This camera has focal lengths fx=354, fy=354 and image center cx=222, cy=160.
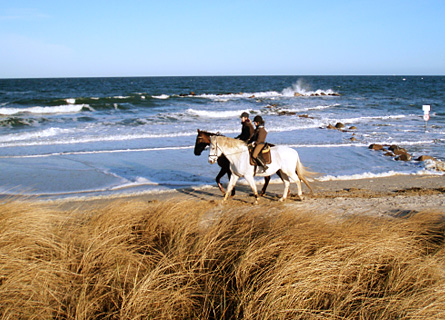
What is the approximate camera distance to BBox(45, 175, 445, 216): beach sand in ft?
24.6

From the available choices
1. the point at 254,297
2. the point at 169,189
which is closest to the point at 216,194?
the point at 169,189

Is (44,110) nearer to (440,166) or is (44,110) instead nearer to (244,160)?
(244,160)

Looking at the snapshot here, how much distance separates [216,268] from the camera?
386 cm

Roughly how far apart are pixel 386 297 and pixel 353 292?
1.05 ft

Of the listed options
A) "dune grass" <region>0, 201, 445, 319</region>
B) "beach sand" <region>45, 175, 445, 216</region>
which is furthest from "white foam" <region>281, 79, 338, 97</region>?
"dune grass" <region>0, 201, 445, 319</region>

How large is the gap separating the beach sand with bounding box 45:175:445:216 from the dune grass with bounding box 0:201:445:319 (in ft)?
6.90

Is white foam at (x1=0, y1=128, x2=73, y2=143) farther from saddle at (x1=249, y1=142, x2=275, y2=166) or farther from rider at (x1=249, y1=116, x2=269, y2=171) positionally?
rider at (x1=249, y1=116, x2=269, y2=171)

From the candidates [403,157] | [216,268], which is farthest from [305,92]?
[216,268]

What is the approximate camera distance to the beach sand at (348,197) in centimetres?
750

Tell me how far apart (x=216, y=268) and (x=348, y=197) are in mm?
5884

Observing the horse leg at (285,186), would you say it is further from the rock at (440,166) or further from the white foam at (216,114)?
the white foam at (216,114)

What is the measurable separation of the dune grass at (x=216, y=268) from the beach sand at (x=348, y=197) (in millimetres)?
2102

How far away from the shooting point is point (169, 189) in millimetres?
10000

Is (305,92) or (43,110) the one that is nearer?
(43,110)
